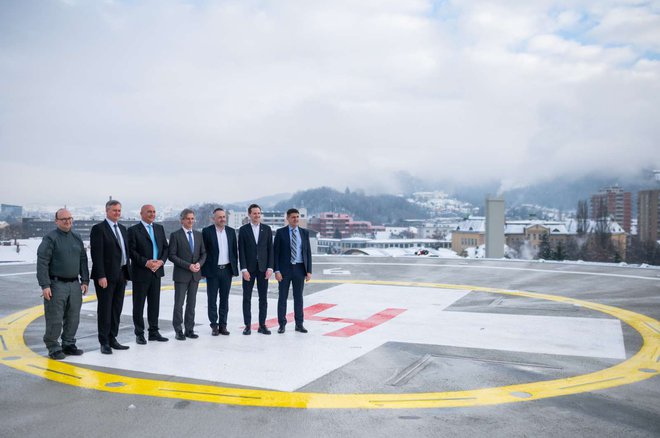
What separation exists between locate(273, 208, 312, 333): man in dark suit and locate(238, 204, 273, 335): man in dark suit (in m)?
0.18

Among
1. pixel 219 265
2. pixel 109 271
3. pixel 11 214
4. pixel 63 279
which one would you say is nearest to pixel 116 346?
pixel 109 271

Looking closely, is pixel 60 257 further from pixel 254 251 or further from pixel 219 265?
pixel 254 251

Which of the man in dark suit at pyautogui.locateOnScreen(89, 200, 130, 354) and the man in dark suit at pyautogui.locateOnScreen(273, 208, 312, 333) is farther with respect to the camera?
the man in dark suit at pyautogui.locateOnScreen(273, 208, 312, 333)

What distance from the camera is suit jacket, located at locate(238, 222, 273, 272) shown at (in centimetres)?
786

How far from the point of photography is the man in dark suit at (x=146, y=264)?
722 centimetres

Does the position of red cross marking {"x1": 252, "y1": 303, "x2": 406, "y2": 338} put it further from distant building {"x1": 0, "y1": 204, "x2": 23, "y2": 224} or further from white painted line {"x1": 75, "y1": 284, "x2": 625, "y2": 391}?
distant building {"x1": 0, "y1": 204, "x2": 23, "y2": 224}

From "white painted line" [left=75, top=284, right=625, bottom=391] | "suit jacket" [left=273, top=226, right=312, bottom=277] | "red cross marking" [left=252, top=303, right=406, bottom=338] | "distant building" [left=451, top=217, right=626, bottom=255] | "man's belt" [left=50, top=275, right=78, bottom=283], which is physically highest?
"suit jacket" [left=273, top=226, right=312, bottom=277]

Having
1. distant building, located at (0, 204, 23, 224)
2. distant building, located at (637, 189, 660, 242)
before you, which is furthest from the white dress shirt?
distant building, located at (637, 189, 660, 242)

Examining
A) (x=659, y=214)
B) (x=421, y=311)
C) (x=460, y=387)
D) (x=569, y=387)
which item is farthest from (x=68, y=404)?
(x=659, y=214)

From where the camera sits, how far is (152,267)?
7227 millimetres

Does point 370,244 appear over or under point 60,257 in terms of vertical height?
under

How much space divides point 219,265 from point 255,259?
1.81ft

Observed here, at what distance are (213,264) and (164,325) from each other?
168cm

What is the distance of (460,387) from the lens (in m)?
5.23
